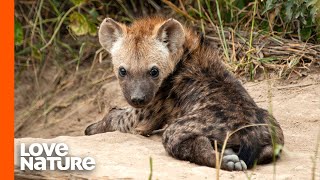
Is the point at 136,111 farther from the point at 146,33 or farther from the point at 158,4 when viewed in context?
the point at 158,4

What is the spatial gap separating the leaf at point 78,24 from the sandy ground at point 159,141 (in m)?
0.60

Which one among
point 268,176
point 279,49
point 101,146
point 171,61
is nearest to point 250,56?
point 279,49

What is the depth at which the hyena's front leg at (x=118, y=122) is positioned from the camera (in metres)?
6.22

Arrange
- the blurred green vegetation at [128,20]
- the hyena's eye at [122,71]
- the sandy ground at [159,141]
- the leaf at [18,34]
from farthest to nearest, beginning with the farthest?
the leaf at [18,34]
the blurred green vegetation at [128,20]
the hyena's eye at [122,71]
the sandy ground at [159,141]

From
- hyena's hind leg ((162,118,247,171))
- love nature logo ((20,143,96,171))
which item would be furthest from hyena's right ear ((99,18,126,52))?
love nature logo ((20,143,96,171))

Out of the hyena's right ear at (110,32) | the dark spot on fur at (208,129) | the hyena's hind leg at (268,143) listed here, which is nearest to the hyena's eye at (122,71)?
the hyena's right ear at (110,32)

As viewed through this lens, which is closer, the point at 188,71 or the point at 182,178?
the point at 182,178

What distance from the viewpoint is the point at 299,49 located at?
7.43 m

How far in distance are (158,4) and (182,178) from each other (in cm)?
440

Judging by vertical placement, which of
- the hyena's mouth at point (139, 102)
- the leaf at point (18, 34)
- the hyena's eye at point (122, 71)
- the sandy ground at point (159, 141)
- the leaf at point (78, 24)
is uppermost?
the leaf at point (78, 24)

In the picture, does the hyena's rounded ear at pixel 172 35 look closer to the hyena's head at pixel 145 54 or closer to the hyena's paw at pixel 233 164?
the hyena's head at pixel 145 54

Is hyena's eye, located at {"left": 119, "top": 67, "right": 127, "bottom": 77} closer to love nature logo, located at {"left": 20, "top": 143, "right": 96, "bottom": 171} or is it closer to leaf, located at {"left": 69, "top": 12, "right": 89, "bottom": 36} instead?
love nature logo, located at {"left": 20, "top": 143, "right": 96, "bottom": 171}

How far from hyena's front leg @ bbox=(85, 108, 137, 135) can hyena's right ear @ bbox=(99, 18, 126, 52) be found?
52 centimetres

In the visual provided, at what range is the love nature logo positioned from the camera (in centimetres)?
486
